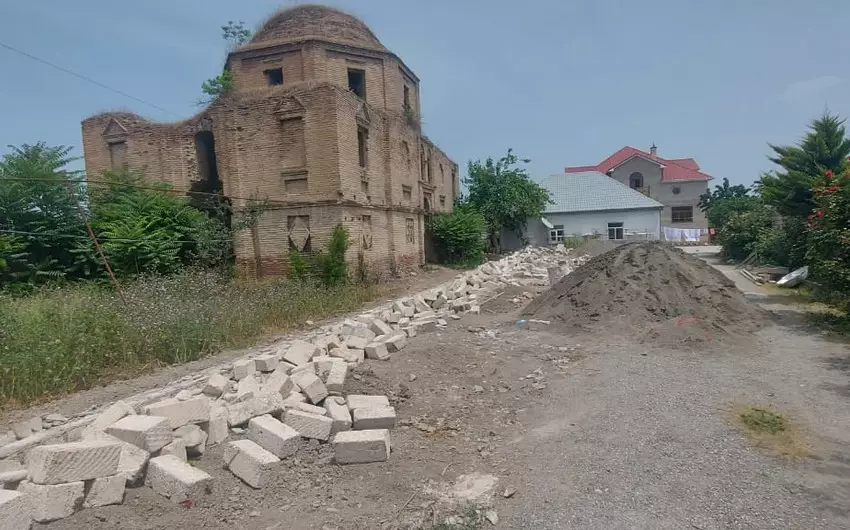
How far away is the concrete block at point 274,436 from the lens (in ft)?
13.5

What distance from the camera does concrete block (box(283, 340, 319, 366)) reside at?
6098mm

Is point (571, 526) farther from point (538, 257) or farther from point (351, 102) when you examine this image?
point (538, 257)

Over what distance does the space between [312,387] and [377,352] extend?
5.59 ft

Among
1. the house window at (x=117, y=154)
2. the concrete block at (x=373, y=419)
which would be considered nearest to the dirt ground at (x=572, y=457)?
the concrete block at (x=373, y=419)

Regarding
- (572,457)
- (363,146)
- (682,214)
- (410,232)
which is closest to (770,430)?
(572,457)

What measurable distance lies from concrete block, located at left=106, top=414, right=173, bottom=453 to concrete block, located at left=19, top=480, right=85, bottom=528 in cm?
53

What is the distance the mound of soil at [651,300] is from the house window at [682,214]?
35.2 m

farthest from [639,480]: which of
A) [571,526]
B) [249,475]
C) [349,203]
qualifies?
[349,203]

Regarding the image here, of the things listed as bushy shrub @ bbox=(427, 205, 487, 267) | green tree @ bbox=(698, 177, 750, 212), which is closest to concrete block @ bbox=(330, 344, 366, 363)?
bushy shrub @ bbox=(427, 205, 487, 267)

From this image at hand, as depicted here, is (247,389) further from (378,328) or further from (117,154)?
(117,154)

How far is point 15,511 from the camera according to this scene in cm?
295

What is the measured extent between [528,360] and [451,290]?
580 centimetres

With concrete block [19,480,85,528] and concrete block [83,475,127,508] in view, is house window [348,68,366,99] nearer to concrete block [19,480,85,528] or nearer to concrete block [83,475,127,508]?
concrete block [83,475,127,508]

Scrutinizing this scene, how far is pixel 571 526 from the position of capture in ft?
10.4
